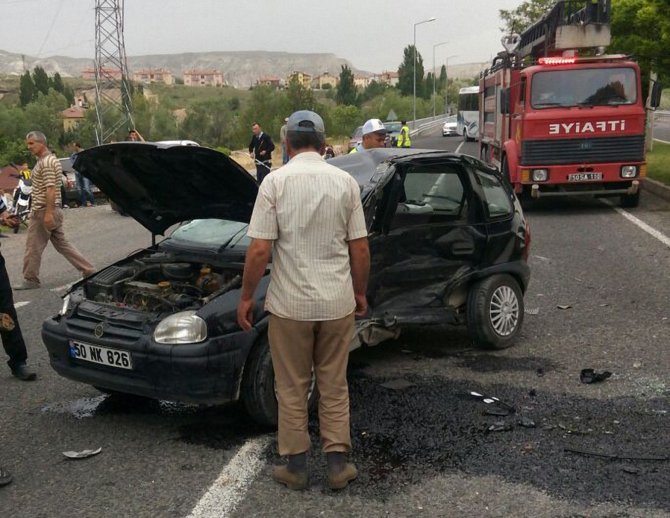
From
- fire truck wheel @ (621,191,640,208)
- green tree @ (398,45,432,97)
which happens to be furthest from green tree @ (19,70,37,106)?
fire truck wheel @ (621,191,640,208)

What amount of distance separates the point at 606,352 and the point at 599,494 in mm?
2325

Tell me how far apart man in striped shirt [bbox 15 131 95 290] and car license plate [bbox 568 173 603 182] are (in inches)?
329

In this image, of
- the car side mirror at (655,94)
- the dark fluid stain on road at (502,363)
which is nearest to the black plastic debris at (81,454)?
the dark fluid stain on road at (502,363)

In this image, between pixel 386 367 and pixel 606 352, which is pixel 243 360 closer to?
pixel 386 367

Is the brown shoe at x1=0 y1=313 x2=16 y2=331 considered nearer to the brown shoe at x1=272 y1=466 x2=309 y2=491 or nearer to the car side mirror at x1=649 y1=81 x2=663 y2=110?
the brown shoe at x1=272 y1=466 x2=309 y2=491

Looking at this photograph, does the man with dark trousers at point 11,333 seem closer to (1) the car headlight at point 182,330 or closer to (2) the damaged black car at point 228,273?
(2) the damaged black car at point 228,273

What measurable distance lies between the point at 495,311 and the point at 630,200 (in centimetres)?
909

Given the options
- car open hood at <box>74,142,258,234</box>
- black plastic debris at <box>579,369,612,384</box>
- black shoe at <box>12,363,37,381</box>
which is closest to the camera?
car open hood at <box>74,142,258,234</box>

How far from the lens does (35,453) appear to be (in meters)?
4.15

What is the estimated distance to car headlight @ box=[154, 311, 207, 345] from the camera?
4055 mm

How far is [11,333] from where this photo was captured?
5.32m

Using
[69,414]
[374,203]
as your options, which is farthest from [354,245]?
[69,414]

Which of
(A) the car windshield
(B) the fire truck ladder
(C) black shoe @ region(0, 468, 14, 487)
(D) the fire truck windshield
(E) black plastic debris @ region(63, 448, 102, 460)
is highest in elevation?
(B) the fire truck ladder

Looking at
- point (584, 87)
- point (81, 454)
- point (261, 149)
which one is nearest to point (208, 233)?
point (81, 454)
